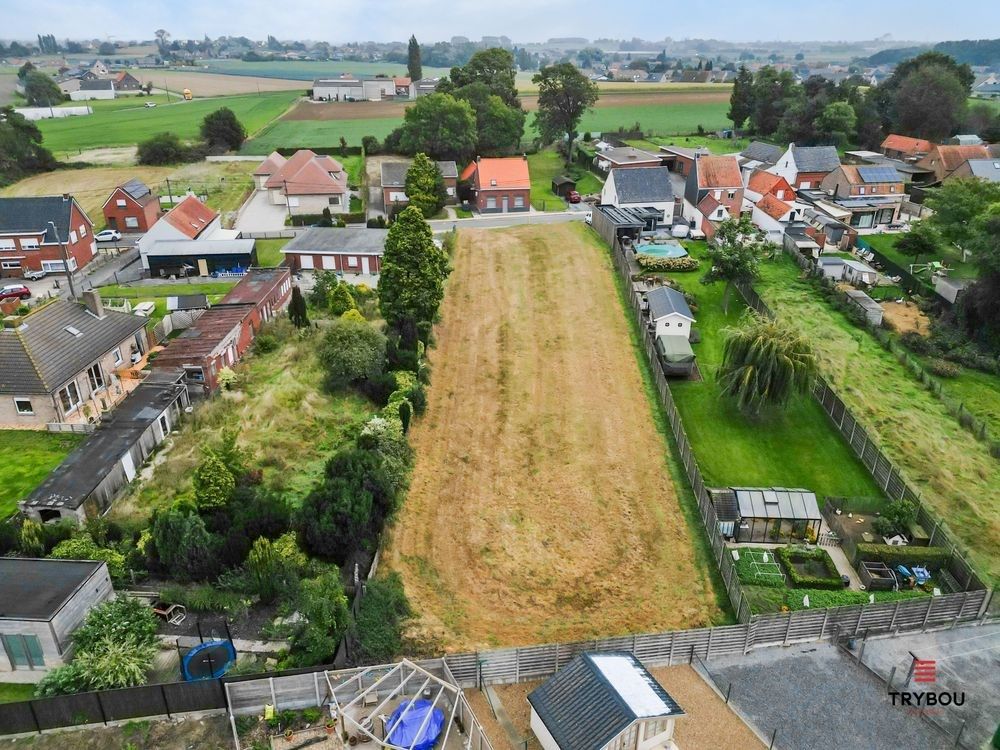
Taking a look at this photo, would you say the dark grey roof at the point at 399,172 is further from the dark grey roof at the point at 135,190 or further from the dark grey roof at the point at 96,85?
the dark grey roof at the point at 96,85

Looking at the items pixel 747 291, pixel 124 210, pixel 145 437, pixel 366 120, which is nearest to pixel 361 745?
pixel 145 437

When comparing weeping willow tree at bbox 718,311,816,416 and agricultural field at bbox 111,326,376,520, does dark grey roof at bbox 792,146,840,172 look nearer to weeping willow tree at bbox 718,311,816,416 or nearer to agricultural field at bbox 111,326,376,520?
weeping willow tree at bbox 718,311,816,416

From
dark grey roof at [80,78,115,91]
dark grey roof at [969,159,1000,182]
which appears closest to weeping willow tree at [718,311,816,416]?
dark grey roof at [969,159,1000,182]

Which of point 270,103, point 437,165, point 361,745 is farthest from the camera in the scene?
point 270,103

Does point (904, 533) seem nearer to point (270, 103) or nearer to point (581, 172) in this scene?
point (581, 172)

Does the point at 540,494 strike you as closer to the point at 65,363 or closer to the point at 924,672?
the point at 924,672

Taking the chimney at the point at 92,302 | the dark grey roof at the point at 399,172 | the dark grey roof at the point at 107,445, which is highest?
the dark grey roof at the point at 399,172

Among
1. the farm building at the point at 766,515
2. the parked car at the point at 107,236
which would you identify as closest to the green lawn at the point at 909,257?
the farm building at the point at 766,515
